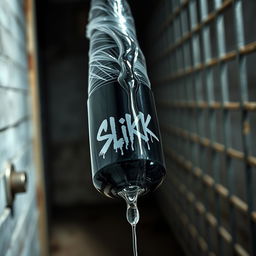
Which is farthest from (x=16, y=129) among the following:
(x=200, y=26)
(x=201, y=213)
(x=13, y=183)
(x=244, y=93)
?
(x=201, y=213)

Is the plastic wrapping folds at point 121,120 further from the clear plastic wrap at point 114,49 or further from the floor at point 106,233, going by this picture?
the floor at point 106,233

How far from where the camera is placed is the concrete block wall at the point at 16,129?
1085mm

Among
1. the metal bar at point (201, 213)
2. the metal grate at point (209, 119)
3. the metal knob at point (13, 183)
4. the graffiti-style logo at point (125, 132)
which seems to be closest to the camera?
the graffiti-style logo at point (125, 132)

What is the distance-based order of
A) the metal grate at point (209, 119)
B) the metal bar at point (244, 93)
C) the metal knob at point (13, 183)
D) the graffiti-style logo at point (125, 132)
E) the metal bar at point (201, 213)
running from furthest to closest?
the metal bar at point (201, 213), the metal grate at point (209, 119), the metal bar at point (244, 93), the metal knob at point (13, 183), the graffiti-style logo at point (125, 132)

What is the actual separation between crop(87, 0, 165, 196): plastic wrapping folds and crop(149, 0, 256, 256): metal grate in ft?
2.14

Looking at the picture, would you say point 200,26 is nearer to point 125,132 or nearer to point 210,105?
point 210,105

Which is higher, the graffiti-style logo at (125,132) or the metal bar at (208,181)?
the graffiti-style logo at (125,132)

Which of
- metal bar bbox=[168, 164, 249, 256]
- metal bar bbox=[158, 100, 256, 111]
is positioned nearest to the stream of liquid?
metal bar bbox=[158, 100, 256, 111]

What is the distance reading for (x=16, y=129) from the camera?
1345 millimetres

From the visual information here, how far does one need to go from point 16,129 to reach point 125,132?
0.89 meters

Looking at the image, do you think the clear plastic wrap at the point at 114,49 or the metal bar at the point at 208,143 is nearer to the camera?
the clear plastic wrap at the point at 114,49

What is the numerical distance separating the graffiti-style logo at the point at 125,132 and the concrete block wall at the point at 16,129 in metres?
0.56

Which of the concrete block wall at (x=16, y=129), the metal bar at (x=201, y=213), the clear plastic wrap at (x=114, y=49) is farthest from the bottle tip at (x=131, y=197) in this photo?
the metal bar at (x=201, y=213)

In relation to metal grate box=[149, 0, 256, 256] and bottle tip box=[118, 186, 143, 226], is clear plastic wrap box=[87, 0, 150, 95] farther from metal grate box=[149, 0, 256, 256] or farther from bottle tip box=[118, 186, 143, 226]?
metal grate box=[149, 0, 256, 256]
